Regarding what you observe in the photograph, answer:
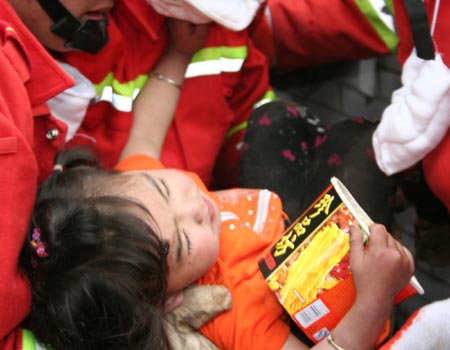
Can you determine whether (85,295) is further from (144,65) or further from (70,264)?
(144,65)

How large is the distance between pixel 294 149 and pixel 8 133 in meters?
0.55

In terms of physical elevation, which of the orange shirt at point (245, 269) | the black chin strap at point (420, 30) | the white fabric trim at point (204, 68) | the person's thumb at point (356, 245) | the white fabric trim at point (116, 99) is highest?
the black chin strap at point (420, 30)

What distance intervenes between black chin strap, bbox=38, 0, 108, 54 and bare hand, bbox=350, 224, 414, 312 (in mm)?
540

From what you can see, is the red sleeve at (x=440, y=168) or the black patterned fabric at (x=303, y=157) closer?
the red sleeve at (x=440, y=168)

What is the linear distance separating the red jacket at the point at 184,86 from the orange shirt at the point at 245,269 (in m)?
0.12

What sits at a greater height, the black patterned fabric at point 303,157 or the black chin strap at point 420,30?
the black chin strap at point 420,30

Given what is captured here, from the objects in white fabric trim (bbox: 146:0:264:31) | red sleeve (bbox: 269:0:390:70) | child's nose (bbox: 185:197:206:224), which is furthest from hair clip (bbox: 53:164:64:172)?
red sleeve (bbox: 269:0:390:70)

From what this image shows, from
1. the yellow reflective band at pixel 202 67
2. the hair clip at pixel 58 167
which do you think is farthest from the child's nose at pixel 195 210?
the yellow reflective band at pixel 202 67

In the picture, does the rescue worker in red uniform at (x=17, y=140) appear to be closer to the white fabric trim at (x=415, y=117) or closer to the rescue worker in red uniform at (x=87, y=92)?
the rescue worker in red uniform at (x=87, y=92)

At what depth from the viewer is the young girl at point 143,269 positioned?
86 cm

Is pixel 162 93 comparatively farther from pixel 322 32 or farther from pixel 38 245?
pixel 38 245

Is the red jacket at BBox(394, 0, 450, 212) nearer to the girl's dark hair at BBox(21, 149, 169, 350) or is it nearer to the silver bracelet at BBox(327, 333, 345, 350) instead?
the silver bracelet at BBox(327, 333, 345, 350)

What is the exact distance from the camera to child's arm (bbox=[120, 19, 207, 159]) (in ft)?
4.00

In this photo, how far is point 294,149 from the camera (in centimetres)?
122
